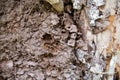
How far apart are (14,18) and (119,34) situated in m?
0.45

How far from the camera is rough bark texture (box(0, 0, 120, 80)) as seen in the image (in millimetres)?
1063

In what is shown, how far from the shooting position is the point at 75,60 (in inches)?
43.3

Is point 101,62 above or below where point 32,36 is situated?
below

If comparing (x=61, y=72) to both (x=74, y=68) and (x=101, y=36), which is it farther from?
(x=101, y=36)

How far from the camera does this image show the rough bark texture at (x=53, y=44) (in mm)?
1063

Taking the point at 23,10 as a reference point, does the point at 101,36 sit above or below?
below

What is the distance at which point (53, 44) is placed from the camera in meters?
1.09

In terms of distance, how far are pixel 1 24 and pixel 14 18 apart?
0.06 meters

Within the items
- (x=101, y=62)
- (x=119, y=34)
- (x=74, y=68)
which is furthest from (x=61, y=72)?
(x=119, y=34)

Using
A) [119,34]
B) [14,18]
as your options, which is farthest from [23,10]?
[119,34]

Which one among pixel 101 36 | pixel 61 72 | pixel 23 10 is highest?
pixel 23 10

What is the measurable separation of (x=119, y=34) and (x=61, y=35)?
0.24m

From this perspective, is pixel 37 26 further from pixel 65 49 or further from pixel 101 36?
pixel 101 36

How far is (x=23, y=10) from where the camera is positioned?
3.66ft
